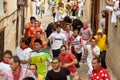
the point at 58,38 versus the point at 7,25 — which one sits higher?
the point at 7,25

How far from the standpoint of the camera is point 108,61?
16891 mm

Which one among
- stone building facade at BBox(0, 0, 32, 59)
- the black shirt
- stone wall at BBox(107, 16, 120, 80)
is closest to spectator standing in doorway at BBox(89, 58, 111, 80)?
the black shirt

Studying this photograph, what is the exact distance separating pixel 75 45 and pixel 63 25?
2.91 ft

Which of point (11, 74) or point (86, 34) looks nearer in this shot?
point (11, 74)

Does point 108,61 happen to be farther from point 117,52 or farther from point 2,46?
point 2,46

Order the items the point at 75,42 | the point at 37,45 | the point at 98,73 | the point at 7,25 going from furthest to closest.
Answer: the point at 7,25
the point at 75,42
the point at 37,45
the point at 98,73

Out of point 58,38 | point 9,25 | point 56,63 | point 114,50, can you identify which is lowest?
point 114,50

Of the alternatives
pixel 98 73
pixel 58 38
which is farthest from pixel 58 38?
pixel 98 73

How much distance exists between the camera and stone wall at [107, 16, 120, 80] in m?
14.5

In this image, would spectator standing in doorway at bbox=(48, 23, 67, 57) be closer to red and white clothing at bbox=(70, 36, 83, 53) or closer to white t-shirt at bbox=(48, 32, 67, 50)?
white t-shirt at bbox=(48, 32, 67, 50)

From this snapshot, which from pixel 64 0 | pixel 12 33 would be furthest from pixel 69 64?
pixel 64 0

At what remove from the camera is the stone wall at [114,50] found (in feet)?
47.7

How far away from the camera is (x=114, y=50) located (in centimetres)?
1543

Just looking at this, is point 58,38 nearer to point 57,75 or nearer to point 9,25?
point 9,25
